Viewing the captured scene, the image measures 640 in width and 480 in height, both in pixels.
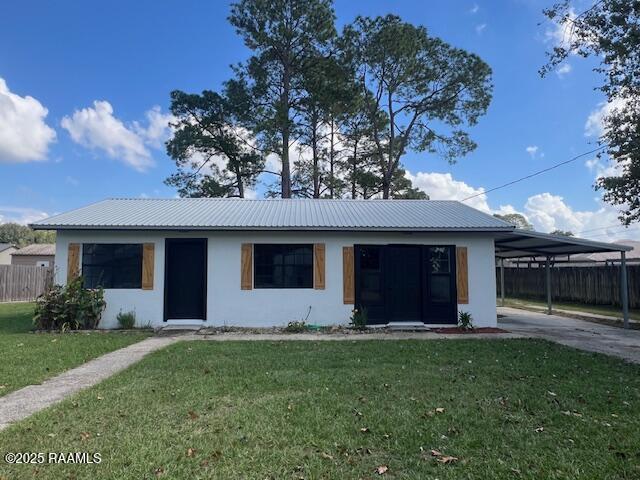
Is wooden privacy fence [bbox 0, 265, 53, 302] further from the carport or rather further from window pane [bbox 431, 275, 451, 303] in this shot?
the carport

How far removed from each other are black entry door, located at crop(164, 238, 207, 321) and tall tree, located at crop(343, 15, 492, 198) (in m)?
14.4

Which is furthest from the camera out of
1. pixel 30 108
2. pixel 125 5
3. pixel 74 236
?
pixel 30 108

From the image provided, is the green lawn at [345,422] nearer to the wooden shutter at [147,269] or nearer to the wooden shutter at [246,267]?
the wooden shutter at [246,267]

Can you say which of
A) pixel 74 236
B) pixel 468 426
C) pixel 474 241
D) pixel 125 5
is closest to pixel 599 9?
pixel 474 241

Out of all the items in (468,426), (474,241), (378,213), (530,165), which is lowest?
(468,426)

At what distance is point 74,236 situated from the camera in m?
10.6

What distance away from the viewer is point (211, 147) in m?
21.1

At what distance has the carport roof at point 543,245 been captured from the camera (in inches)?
434

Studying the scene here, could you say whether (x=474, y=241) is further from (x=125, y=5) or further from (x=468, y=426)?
(x=125, y=5)

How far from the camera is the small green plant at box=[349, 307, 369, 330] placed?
1047cm

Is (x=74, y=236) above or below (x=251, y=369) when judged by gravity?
above

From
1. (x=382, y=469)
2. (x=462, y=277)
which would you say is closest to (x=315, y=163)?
(x=462, y=277)

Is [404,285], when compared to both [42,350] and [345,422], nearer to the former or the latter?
[345,422]

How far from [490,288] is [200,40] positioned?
39.8 feet
